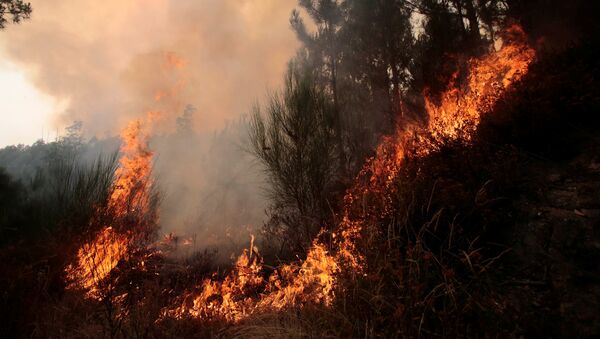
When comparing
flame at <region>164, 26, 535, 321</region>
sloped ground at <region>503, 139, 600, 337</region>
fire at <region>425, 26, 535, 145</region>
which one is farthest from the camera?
fire at <region>425, 26, 535, 145</region>

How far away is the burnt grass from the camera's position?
285cm

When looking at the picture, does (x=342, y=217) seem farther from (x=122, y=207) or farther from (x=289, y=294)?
(x=122, y=207)

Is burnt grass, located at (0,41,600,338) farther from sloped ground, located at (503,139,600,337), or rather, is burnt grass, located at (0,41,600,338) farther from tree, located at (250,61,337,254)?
tree, located at (250,61,337,254)

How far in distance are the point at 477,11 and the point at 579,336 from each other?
11.5 meters

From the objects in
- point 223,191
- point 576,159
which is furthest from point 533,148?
point 223,191

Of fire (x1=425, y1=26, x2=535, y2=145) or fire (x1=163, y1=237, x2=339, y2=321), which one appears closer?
fire (x1=163, y1=237, x2=339, y2=321)

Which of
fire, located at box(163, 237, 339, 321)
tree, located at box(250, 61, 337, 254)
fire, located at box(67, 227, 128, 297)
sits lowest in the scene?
fire, located at box(163, 237, 339, 321)

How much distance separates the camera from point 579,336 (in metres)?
2.57

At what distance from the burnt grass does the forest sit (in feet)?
0.07

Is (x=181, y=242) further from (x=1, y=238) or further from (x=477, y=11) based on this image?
(x=477, y=11)

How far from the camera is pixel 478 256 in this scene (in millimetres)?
3234

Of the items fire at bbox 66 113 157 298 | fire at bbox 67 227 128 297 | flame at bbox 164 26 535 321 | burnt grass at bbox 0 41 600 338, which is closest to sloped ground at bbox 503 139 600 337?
burnt grass at bbox 0 41 600 338

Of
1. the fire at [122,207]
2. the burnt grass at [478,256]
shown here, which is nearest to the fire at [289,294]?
the burnt grass at [478,256]

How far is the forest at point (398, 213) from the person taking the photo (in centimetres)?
310
